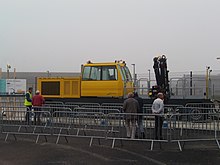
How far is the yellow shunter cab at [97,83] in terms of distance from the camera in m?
19.7

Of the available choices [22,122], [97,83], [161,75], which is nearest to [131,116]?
[22,122]

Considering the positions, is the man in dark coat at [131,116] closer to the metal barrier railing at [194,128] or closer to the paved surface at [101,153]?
the paved surface at [101,153]

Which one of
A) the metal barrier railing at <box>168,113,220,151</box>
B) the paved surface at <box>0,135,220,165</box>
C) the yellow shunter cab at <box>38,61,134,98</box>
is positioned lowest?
the paved surface at <box>0,135,220,165</box>

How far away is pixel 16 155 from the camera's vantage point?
9.54 metres

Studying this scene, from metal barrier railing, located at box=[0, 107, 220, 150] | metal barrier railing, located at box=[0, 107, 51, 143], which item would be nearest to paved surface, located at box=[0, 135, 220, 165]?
metal barrier railing, located at box=[0, 107, 220, 150]

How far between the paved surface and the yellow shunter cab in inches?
322

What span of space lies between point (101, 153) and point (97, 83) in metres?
10.6

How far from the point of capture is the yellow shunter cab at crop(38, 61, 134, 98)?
64.7 ft

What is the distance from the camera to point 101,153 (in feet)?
31.7

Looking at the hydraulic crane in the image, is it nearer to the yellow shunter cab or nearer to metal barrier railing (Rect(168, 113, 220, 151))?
the yellow shunter cab

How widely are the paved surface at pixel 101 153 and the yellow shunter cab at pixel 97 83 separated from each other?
26.9 ft

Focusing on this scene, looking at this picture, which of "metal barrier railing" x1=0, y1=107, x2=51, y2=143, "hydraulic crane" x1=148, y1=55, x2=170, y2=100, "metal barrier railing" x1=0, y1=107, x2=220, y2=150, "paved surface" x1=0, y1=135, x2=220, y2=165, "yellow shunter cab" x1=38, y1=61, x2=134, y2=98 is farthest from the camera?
"yellow shunter cab" x1=38, y1=61, x2=134, y2=98

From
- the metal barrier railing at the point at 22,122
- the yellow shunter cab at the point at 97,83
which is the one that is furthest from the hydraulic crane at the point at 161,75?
the metal barrier railing at the point at 22,122

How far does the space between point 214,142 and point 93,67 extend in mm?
10352
